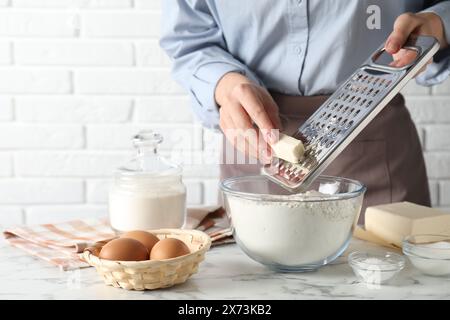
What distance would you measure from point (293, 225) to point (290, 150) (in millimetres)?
102

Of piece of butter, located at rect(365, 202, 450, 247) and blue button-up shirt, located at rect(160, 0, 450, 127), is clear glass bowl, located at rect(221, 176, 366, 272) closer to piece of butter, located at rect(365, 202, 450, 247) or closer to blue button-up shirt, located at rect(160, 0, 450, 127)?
piece of butter, located at rect(365, 202, 450, 247)

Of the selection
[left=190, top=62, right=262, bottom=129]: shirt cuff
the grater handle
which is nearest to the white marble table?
the grater handle

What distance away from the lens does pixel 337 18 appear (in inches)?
54.9

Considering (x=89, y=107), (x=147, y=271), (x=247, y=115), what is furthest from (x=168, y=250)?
(x=89, y=107)

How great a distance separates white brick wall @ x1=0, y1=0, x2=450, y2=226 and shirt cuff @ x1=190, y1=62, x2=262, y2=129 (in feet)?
1.77

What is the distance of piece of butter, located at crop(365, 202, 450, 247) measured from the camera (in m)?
1.05

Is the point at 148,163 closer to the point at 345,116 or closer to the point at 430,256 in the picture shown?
the point at 345,116

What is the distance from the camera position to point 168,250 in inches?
35.0

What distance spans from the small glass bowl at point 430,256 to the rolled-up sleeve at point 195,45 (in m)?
0.55

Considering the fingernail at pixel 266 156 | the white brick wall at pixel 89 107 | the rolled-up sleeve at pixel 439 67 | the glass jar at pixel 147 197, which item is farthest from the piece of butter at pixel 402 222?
the white brick wall at pixel 89 107

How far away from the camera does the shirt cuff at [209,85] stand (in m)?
1.35

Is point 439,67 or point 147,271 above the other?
point 439,67

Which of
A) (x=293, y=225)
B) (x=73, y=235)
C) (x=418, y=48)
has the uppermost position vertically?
(x=418, y=48)

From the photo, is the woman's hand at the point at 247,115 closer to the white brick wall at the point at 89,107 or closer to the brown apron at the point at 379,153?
the brown apron at the point at 379,153
